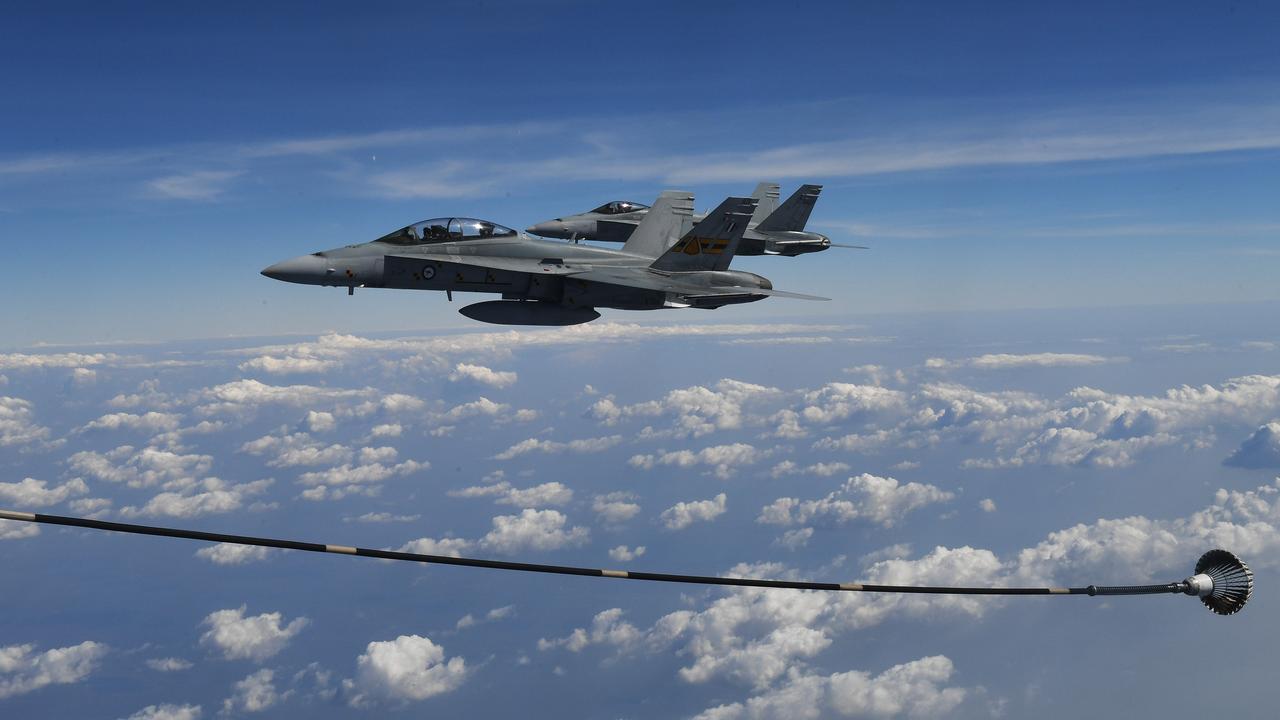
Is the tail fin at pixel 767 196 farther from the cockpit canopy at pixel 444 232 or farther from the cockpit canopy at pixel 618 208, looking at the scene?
the cockpit canopy at pixel 444 232

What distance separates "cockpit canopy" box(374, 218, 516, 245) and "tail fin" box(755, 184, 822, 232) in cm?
2083

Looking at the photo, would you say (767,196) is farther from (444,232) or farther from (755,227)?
(444,232)

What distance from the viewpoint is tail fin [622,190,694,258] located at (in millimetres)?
31797

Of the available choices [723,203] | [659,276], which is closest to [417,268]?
[659,276]

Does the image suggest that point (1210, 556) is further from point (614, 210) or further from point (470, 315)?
point (614, 210)

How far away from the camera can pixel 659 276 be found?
25.5 meters

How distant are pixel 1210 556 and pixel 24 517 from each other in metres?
19.1

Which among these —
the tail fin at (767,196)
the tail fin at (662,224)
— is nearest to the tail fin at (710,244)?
the tail fin at (662,224)

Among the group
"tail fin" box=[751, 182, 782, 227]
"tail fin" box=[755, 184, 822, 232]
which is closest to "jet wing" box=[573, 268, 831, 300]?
"tail fin" box=[755, 184, 822, 232]

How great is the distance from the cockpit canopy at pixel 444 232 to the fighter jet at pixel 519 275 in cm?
3

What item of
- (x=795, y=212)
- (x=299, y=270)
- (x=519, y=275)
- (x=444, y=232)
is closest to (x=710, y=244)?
(x=519, y=275)

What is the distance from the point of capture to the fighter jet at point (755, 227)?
125 ft

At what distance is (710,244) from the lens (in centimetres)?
2617

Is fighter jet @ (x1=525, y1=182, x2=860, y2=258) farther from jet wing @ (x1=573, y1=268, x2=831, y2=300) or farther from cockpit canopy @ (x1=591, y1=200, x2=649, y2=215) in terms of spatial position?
jet wing @ (x1=573, y1=268, x2=831, y2=300)
